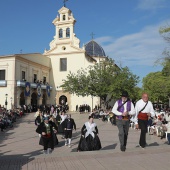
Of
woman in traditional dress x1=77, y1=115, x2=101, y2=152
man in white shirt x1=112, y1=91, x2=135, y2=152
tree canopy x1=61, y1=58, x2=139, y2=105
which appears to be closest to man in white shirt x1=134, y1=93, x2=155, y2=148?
man in white shirt x1=112, y1=91, x2=135, y2=152

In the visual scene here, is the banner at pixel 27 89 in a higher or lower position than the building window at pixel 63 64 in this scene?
lower

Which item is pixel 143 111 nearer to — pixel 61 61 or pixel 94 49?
pixel 61 61

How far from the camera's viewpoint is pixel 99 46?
203ft

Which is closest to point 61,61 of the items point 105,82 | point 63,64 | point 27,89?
point 63,64

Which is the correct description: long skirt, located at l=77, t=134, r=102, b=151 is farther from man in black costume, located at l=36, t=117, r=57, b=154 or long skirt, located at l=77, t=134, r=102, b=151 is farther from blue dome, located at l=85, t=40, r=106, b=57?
blue dome, located at l=85, t=40, r=106, b=57

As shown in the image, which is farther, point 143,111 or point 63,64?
point 63,64

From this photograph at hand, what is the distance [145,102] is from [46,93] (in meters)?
38.5

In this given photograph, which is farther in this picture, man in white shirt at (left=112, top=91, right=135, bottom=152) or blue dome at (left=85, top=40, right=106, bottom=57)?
blue dome at (left=85, top=40, right=106, bottom=57)

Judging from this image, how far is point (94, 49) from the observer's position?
2405 inches

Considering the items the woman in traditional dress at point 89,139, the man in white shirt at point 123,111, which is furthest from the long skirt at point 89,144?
the man in white shirt at point 123,111

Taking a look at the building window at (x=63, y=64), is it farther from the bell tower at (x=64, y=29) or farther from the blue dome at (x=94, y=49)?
the blue dome at (x=94, y=49)

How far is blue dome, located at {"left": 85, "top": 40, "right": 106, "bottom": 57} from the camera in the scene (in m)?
60.4

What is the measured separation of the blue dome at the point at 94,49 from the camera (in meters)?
60.4

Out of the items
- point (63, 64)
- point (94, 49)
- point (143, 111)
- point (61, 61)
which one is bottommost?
point (143, 111)
